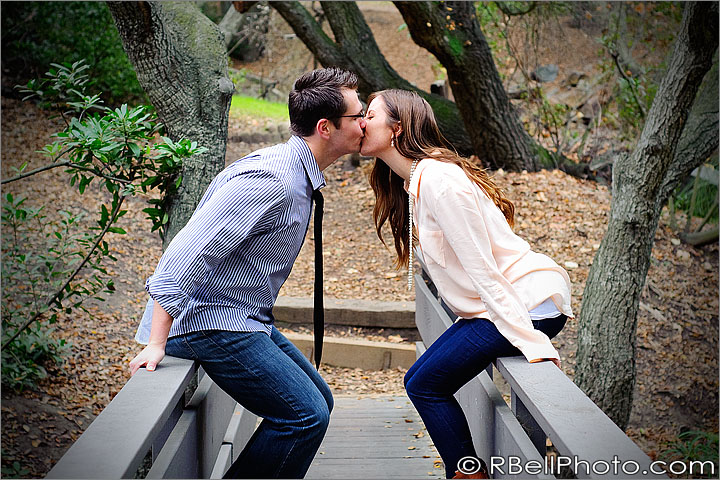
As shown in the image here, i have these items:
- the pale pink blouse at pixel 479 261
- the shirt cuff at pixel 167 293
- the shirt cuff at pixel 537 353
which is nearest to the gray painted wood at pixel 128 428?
the shirt cuff at pixel 167 293

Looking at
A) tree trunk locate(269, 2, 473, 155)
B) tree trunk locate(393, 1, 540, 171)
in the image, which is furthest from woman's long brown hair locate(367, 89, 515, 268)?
tree trunk locate(269, 2, 473, 155)

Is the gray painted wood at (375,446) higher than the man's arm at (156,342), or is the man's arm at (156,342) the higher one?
the man's arm at (156,342)

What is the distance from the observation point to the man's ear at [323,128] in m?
2.56

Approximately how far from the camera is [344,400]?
4.98 m

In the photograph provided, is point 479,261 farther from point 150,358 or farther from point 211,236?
point 150,358

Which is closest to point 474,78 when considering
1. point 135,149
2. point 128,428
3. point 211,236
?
point 135,149

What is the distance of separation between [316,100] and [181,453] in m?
1.27

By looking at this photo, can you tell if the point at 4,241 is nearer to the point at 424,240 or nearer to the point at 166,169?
the point at 166,169

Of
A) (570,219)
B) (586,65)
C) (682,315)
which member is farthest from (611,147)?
(586,65)

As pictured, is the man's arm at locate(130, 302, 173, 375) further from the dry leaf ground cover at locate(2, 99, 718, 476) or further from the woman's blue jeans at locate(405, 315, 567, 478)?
the dry leaf ground cover at locate(2, 99, 718, 476)

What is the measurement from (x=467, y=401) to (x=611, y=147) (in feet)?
24.0

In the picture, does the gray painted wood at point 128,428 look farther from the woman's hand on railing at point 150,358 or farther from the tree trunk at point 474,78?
the tree trunk at point 474,78

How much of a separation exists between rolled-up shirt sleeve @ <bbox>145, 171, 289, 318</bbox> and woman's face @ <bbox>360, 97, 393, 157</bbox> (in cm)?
66

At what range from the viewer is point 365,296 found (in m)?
6.94
